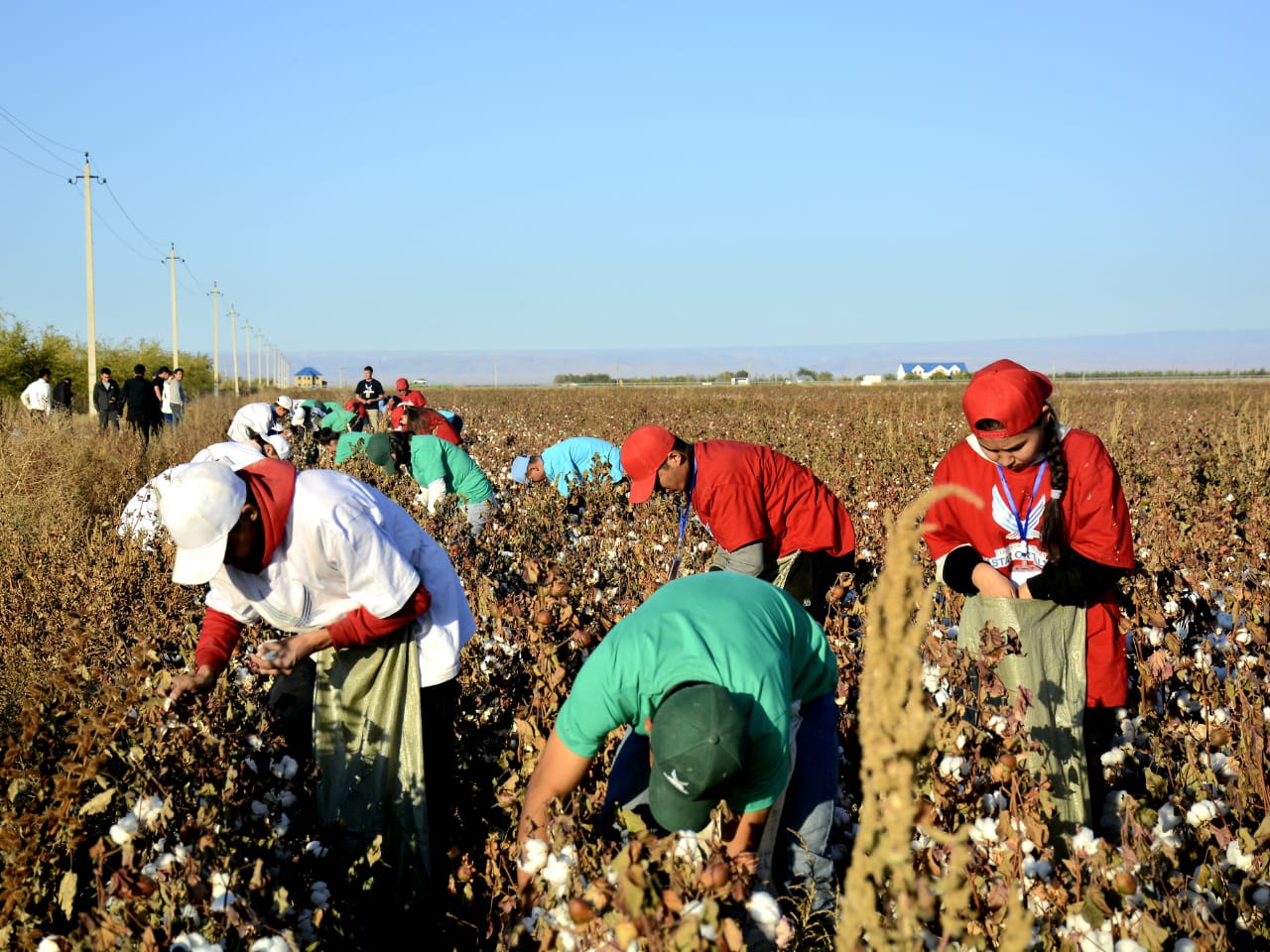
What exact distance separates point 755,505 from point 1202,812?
83.4 inches

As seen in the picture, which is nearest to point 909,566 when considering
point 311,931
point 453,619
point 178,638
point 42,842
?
point 311,931

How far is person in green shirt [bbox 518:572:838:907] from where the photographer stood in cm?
214

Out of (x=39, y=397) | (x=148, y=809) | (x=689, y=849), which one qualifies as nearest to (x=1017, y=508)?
(x=689, y=849)

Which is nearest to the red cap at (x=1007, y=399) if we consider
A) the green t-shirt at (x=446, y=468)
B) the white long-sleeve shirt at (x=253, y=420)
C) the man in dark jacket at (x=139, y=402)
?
the green t-shirt at (x=446, y=468)

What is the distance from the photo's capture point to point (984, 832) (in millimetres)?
2553

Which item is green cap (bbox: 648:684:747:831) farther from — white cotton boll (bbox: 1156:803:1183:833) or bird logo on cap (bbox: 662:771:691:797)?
white cotton boll (bbox: 1156:803:1183:833)

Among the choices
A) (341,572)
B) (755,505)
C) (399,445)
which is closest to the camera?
(341,572)

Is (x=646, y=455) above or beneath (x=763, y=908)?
above

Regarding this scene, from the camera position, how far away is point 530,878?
2.11m

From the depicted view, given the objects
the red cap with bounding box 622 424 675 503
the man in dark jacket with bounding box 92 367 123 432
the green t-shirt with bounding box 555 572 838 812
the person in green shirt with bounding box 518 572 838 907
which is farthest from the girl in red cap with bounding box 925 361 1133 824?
the man in dark jacket with bounding box 92 367 123 432

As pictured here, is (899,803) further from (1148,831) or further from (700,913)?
(1148,831)

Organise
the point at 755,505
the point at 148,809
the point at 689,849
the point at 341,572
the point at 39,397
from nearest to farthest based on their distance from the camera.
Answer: the point at 689,849 < the point at 148,809 < the point at 341,572 < the point at 755,505 < the point at 39,397

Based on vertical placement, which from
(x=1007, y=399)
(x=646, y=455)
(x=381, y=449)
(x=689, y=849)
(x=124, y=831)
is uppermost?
(x=1007, y=399)

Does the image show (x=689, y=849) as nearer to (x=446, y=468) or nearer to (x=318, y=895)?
(x=318, y=895)
